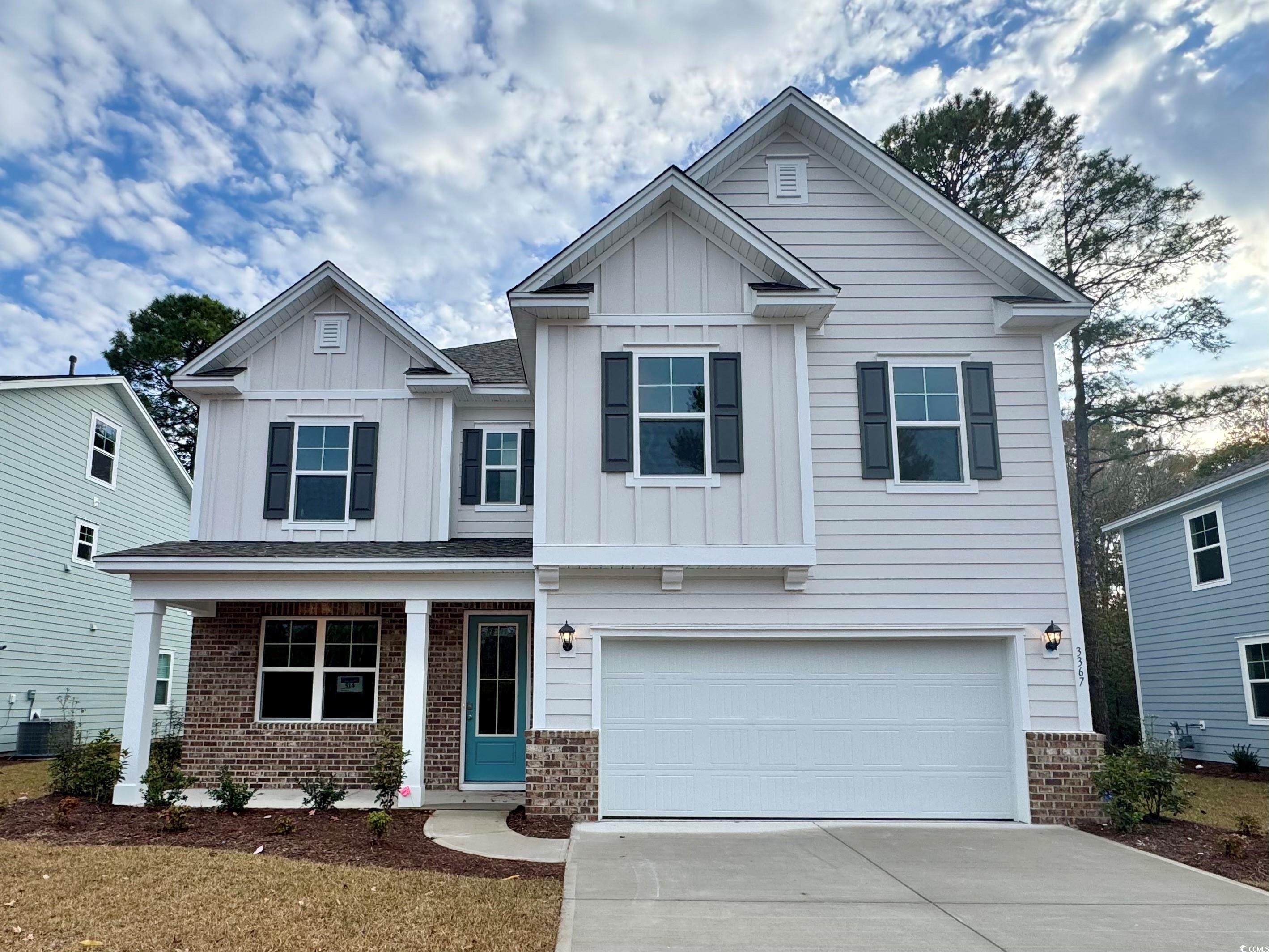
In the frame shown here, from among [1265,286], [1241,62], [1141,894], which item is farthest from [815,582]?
[1265,286]

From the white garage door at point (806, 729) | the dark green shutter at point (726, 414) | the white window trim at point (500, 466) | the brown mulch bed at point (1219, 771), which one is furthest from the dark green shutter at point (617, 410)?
the brown mulch bed at point (1219, 771)

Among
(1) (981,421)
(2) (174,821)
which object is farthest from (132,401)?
(1) (981,421)

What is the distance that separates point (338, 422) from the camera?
11320 millimetres

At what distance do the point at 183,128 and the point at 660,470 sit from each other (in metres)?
10.8

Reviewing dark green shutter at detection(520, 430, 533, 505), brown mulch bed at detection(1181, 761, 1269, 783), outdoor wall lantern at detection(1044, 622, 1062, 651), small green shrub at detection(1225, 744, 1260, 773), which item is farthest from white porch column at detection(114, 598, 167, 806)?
small green shrub at detection(1225, 744, 1260, 773)

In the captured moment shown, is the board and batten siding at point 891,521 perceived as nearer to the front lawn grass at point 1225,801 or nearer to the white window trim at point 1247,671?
the front lawn grass at point 1225,801

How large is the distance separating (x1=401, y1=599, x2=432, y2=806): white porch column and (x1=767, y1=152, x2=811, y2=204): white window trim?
256 inches

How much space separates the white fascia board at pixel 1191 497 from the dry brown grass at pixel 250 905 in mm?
13603

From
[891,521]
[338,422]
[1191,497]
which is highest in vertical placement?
[338,422]

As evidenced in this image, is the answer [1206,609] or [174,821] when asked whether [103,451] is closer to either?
[174,821]

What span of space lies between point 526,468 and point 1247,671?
41.7ft

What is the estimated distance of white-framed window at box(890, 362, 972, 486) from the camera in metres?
9.73

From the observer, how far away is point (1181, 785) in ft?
29.6

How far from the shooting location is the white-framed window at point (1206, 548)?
15125mm
